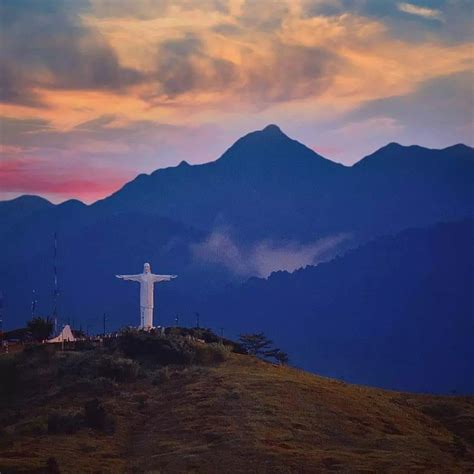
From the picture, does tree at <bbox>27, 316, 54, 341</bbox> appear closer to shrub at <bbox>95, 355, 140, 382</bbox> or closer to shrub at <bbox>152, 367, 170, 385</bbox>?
shrub at <bbox>95, 355, 140, 382</bbox>

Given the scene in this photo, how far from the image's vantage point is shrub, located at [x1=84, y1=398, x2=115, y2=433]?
2927 centimetres

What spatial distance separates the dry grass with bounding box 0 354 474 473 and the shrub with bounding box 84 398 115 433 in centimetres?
42

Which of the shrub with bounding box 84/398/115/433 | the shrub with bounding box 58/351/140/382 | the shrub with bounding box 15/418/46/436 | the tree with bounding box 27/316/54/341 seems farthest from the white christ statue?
the shrub with bounding box 15/418/46/436

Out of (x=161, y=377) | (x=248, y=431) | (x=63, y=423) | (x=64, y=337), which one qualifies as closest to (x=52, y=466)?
(x=63, y=423)

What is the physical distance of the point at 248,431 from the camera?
2703cm

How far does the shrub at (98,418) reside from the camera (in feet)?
96.0

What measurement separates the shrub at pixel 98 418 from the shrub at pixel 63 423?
35cm

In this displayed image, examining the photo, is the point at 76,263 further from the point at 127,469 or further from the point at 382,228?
the point at 127,469

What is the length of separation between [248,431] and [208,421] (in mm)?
2245

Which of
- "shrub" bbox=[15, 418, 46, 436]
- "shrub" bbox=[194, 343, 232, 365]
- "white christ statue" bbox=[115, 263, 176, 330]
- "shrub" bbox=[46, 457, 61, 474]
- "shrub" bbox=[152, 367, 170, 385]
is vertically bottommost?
"shrub" bbox=[15, 418, 46, 436]

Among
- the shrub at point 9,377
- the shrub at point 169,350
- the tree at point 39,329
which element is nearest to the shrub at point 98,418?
the shrub at point 9,377

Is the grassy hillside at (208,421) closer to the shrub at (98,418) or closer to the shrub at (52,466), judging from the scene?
the shrub at (98,418)

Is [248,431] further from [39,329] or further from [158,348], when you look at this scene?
[39,329]

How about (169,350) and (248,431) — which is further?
(169,350)
